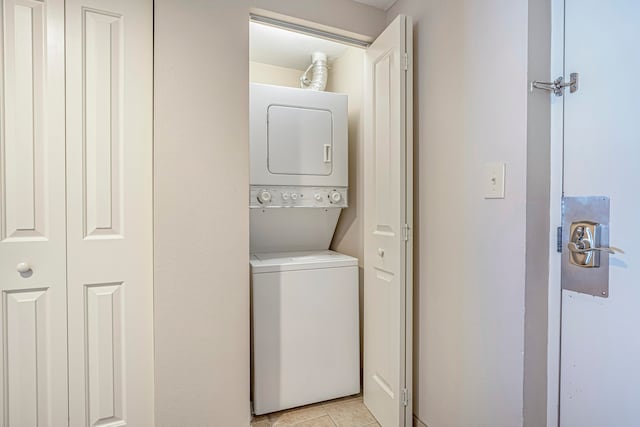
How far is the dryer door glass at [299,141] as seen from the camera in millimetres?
2064

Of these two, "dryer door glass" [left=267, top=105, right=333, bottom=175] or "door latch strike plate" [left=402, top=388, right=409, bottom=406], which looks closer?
"door latch strike plate" [left=402, top=388, right=409, bottom=406]

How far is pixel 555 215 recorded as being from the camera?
1.14m

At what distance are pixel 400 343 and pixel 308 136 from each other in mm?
1410

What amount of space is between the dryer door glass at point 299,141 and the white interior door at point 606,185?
1370 millimetres

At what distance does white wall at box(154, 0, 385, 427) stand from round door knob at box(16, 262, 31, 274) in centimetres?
49

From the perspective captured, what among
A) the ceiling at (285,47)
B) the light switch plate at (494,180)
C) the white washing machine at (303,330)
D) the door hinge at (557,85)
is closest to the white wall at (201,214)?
the white washing machine at (303,330)

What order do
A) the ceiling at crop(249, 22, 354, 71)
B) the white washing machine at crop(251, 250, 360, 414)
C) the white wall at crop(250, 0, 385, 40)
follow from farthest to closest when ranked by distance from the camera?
the ceiling at crop(249, 22, 354, 71), the white washing machine at crop(251, 250, 360, 414), the white wall at crop(250, 0, 385, 40)

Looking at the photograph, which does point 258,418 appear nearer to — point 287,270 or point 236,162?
point 287,270

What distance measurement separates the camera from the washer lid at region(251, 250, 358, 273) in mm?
1865

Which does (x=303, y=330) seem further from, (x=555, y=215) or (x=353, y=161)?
(x=555, y=215)

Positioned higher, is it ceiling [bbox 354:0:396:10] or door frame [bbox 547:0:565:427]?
ceiling [bbox 354:0:396:10]

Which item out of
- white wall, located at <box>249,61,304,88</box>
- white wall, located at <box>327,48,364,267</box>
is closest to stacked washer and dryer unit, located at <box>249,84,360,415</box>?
white wall, located at <box>327,48,364,267</box>

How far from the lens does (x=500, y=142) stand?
1214 millimetres

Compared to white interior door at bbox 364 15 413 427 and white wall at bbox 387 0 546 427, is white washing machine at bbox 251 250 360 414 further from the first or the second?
white wall at bbox 387 0 546 427
